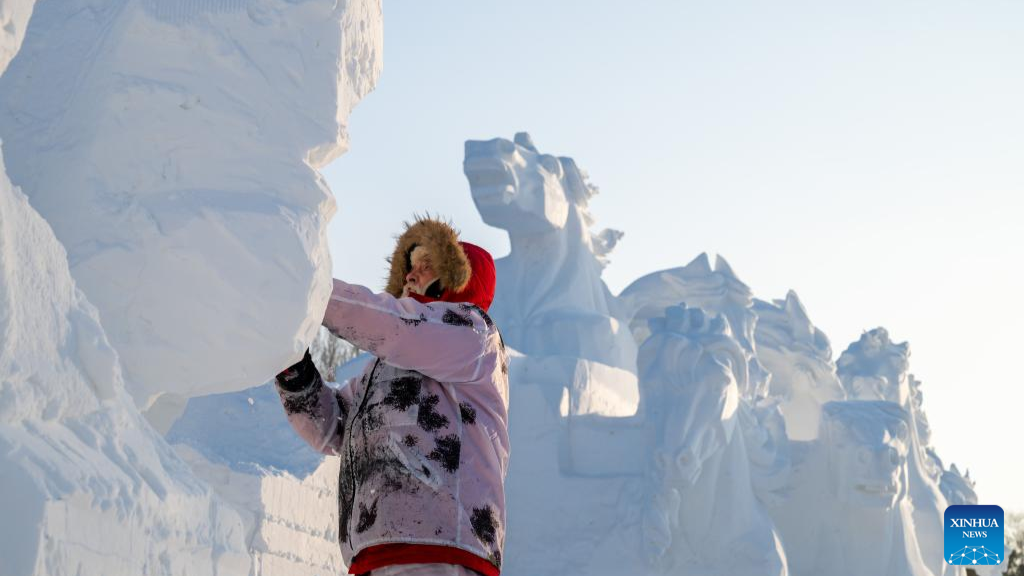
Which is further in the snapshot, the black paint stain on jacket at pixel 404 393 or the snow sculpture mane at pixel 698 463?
the snow sculpture mane at pixel 698 463

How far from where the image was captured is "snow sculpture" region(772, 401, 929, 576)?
8.91 m

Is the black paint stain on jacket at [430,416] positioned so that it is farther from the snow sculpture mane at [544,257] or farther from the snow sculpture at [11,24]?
the snow sculpture mane at [544,257]

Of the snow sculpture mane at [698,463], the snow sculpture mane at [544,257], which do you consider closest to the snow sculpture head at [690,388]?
the snow sculpture mane at [698,463]

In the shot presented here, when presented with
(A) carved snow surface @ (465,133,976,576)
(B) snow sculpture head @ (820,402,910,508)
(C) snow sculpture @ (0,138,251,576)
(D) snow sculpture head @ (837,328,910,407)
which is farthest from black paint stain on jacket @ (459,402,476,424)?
(D) snow sculpture head @ (837,328,910,407)

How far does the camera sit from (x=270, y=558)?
3.00 metres

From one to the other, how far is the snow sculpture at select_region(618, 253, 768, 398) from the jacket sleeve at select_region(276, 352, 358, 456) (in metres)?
8.42

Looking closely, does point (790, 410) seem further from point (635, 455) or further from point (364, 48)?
point (364, 48)

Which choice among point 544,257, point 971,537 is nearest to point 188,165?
point 544,257

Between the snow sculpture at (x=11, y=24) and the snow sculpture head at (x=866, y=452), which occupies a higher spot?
the snow sculpture head at (x=866, y=452)

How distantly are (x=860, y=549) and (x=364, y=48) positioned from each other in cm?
753

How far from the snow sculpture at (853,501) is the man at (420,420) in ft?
23.6

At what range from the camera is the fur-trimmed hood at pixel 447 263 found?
2.16 metres

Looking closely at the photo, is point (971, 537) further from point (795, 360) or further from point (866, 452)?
point (866, 452)

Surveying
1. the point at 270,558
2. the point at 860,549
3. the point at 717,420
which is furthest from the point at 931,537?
the point at 270,558
